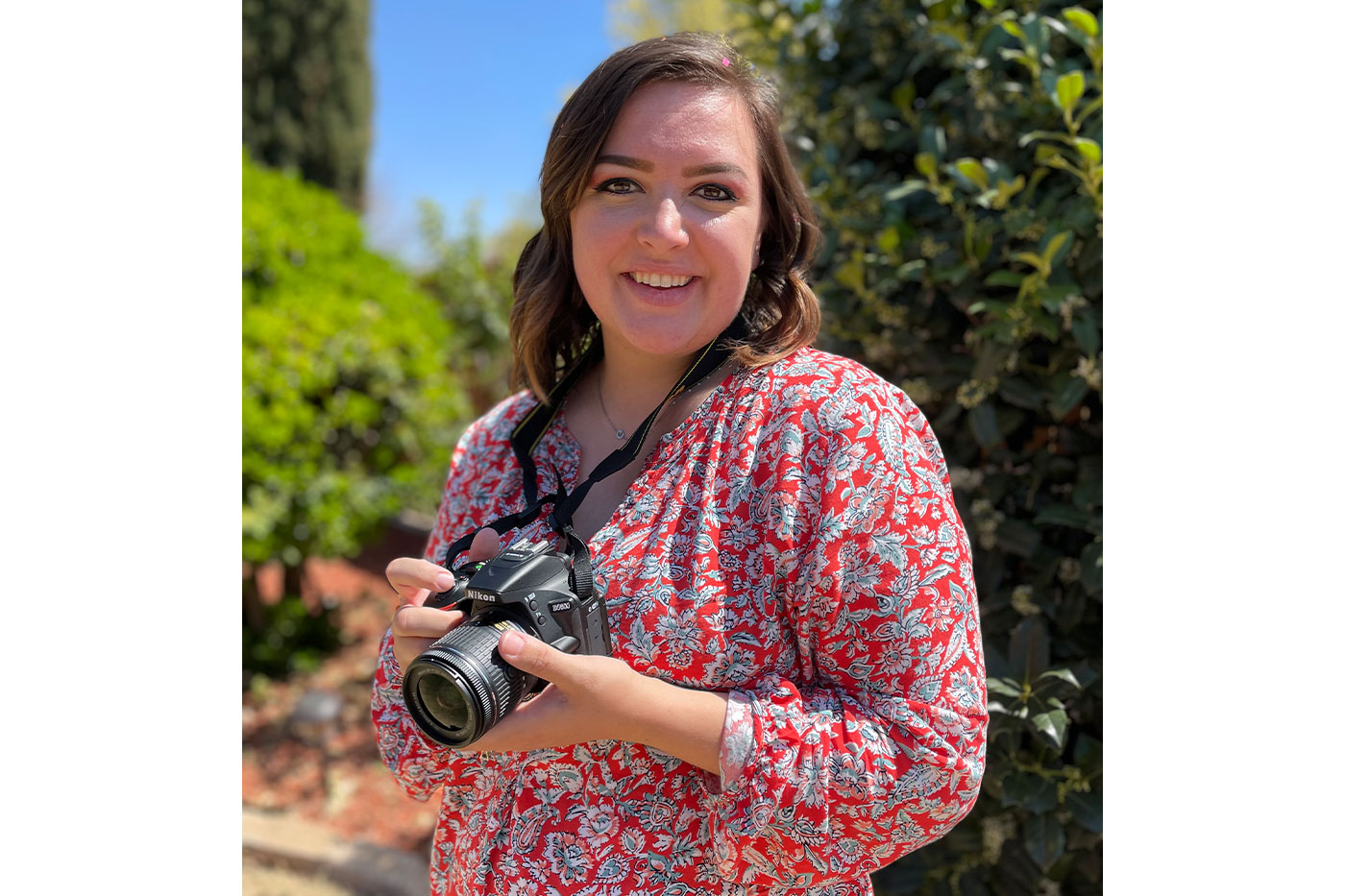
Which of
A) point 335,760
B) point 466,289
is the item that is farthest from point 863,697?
point 466,289

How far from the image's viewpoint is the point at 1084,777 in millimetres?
1890

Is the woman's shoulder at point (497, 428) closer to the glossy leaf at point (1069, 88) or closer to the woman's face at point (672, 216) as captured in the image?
the woman's face at point (672, 216)

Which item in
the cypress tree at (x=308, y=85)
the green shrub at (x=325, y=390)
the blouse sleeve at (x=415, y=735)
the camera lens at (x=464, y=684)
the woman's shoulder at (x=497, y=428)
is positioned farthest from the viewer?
the cypress tree at (x=308, y=85)

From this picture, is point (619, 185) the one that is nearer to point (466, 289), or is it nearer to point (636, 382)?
point (636, 382)

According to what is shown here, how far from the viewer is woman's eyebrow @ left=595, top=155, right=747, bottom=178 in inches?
53.9

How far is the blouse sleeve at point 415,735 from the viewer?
154cm

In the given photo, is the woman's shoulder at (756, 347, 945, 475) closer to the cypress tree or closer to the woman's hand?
the woman's hand

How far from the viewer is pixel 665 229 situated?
1347mm

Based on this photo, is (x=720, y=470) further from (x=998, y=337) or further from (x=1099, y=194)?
(x=1099, y=194)

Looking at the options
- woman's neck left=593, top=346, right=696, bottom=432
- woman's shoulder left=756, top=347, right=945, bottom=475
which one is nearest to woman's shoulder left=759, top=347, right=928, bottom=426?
woman's shoulder left=756, top=347, right=945, bottom=475

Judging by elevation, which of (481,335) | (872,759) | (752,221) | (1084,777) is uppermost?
(752,221)

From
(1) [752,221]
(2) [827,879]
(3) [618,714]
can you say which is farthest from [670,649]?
(1) [752,221]

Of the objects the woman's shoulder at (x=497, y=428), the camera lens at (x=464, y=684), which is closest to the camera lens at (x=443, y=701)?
the camera lens at (x=464, y=684)

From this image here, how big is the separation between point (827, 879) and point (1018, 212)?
1309mm
